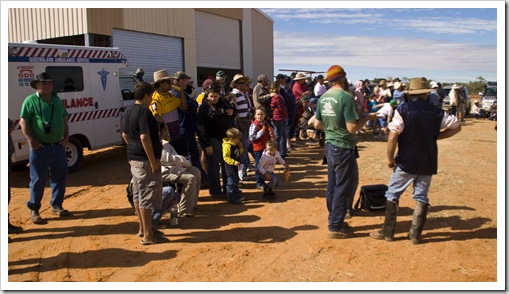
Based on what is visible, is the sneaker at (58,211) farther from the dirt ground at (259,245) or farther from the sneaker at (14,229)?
the sneaker at (14,229)

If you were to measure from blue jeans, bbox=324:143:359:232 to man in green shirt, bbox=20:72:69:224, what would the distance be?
150 inches

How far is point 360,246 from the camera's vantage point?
16.8 ft

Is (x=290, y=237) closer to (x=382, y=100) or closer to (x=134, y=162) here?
(x=134, y=162)

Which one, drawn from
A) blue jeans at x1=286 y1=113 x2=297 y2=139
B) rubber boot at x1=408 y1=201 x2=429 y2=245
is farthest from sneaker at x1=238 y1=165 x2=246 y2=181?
rubber boot at x1=408 y1=201 x2=429 y2=245

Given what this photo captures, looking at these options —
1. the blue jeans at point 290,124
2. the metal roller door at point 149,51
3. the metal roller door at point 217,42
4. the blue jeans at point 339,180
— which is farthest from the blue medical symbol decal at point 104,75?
the metal roller door at point 217,42

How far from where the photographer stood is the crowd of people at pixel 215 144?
16.1 feet

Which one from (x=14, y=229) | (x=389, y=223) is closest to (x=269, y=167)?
(x=389, y=223)

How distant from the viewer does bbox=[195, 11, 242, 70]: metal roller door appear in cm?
2080

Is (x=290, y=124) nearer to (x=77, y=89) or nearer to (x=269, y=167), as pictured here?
(x=269, y=167)

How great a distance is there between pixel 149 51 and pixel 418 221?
575 inches

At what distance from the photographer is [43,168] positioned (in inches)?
241

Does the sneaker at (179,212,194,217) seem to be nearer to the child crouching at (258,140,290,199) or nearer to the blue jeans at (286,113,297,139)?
the child crouching at (258,140,290,199)

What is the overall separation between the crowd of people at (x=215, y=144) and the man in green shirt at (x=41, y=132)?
0.04ft

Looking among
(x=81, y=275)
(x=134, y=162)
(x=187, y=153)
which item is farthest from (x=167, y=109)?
(x=81, y=275)
